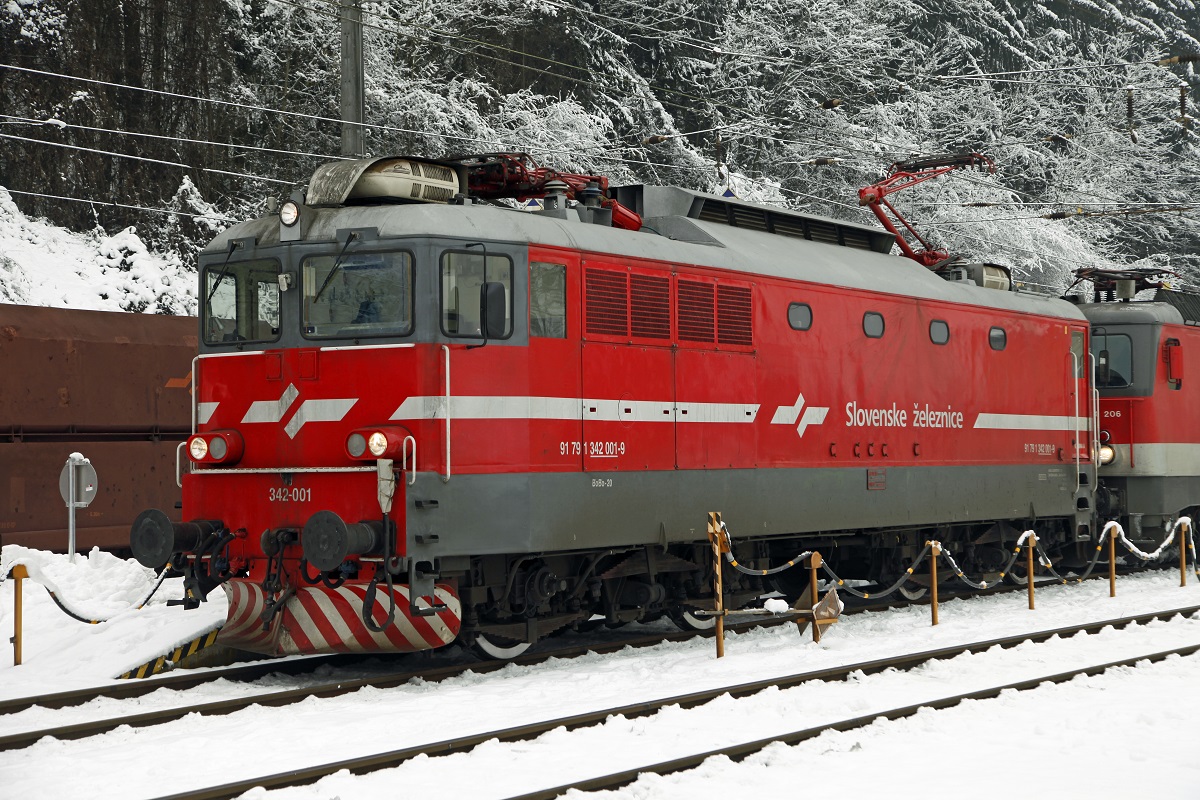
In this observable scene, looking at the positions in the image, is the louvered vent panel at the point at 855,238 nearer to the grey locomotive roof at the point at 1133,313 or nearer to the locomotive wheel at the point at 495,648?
the grey locomotive roof at the point at 1133,313

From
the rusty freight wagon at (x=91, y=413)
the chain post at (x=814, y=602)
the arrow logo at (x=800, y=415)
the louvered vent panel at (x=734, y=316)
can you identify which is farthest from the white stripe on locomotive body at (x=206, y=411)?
the rusty freight wagon at (x=91, y=413)

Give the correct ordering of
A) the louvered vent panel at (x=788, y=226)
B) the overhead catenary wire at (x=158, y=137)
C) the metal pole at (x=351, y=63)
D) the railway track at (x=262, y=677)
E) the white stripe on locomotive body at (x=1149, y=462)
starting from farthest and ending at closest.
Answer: the overhead catenary wire at (x=158, y=137) < the white stripe on locomotive body at (x=1149, y=462) < the metal pole at (x=351, y=63) < the louvered vent panel at (x=788, y=226) < the railway track at (x=262, y=677)

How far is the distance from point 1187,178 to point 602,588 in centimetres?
3975

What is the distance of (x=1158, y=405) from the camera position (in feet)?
65.8

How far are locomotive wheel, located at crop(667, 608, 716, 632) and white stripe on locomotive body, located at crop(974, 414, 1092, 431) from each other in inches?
188

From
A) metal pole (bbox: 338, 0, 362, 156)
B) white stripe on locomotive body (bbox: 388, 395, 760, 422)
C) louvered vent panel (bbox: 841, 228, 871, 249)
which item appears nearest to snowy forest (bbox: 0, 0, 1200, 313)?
metal pole (bbox: 338, 0, 362, 156)

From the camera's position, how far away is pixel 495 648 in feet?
38.7

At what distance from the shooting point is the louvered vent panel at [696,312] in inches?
497

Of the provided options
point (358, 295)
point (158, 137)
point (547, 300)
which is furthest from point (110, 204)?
point (547, 300)

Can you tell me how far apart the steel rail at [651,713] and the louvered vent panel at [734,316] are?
3.30m

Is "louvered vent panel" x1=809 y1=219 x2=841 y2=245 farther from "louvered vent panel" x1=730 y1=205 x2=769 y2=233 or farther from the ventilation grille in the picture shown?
"louvered vent panel" x1=730 y1=205 x2=769 y2=233

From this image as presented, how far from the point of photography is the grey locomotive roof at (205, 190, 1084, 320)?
435 inches

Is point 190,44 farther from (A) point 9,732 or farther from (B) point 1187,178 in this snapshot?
(B) point 1187,178

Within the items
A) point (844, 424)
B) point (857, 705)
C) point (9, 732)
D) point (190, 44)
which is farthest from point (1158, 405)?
point (190, 44)
